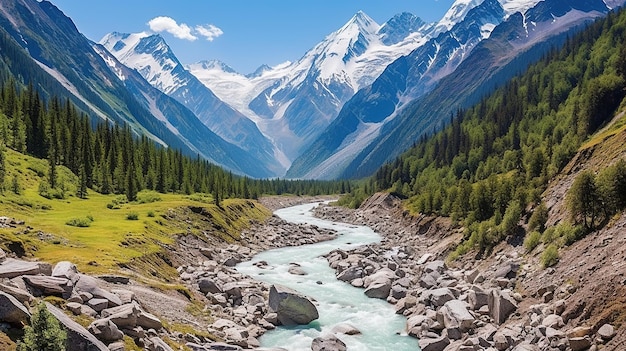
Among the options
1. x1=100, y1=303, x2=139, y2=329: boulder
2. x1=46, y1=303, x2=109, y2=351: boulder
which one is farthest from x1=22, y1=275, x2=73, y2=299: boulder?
x1=46, y1=303, x2=109, y2=351: boulder

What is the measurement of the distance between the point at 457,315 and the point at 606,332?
35.5 feet

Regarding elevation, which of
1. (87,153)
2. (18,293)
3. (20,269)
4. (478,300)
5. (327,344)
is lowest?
(327,344)

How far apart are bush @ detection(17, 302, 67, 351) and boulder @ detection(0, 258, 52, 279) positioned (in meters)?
8.39

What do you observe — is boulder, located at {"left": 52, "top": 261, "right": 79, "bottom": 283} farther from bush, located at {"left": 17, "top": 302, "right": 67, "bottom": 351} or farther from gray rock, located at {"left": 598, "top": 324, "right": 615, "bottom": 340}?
gray rock, located at {"left": 598, "top": 324, "right": 615, "bottom": 340}

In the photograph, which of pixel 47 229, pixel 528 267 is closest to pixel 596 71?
pixel 528 267

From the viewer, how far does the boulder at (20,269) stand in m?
23.2

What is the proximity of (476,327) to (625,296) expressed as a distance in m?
10.3

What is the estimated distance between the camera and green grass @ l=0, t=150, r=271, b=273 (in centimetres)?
3988

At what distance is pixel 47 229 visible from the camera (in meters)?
47.3

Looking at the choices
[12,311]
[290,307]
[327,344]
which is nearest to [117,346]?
[12,311]

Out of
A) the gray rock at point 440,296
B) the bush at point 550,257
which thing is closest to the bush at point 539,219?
the bush at point 550,257

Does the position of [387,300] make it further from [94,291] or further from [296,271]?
[94,291]

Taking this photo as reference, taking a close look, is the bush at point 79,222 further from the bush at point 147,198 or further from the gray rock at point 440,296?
the gray rock at point 440,296

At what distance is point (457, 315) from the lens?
114ft
